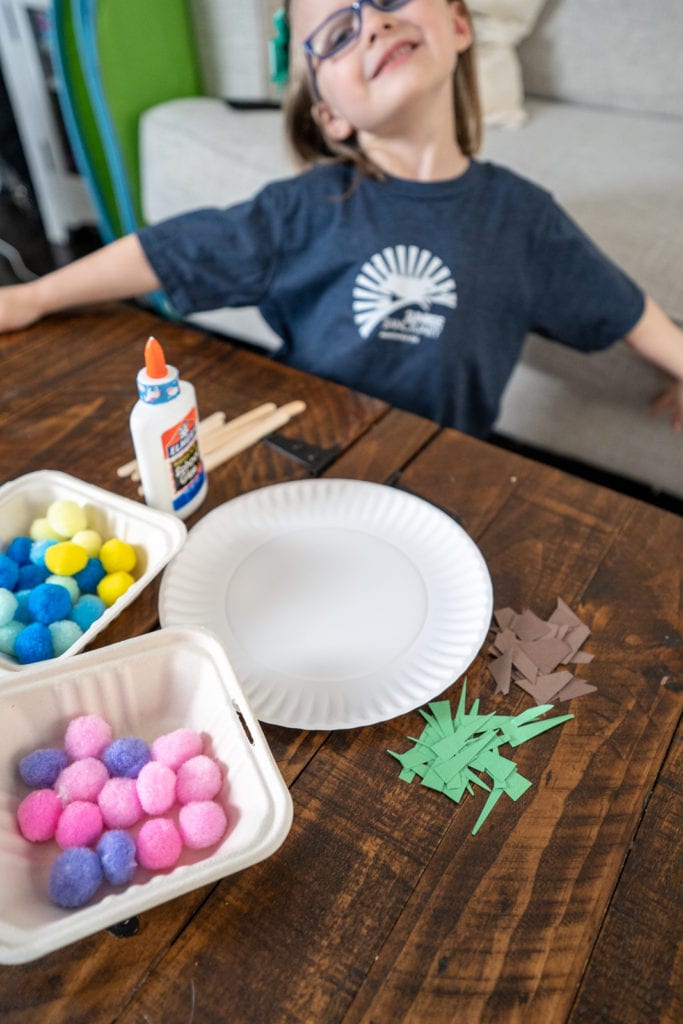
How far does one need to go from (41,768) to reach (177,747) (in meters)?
0.09

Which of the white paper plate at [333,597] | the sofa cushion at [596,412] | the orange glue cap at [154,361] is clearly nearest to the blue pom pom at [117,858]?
the white paper plate at [333,597]

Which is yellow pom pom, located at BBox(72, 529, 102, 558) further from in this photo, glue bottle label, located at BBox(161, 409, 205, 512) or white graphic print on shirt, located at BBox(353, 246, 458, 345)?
white graphic print on shirt, located at BBox(353, 246, 458, 345)

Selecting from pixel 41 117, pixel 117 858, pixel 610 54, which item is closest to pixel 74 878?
pixel 117 858

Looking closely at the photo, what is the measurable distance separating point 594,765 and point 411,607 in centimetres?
19

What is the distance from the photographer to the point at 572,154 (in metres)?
1.45

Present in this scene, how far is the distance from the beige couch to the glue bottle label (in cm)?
83

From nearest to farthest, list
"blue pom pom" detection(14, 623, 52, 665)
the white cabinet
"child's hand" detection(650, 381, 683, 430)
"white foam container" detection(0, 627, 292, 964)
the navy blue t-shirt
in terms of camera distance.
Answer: "white foam container" detection(0, 627, 292, 964), "blue pom pom" detection(14, 623, 52, 665), the navy blue t-shirt, "child's hand" detection(650, 381, 683, 430), the white cabinet

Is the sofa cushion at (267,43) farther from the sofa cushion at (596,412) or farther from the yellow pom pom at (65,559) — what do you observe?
the yellow pom pom at (65,559)

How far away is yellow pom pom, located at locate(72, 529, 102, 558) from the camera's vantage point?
64 cm

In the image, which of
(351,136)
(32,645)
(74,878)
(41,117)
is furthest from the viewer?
(41,117)

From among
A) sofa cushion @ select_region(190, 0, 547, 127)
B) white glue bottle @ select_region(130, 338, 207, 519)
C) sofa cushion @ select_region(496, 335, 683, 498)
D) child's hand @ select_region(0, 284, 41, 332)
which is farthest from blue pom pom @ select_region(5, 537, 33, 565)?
sofa cushion @ select_region(190, 0, 547, 127)

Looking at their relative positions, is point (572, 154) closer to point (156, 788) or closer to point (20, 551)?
point (20, 551)

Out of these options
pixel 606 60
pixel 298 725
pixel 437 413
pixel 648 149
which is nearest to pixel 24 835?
pixel 298 725

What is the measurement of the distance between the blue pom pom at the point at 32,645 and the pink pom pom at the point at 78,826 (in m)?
0.13
